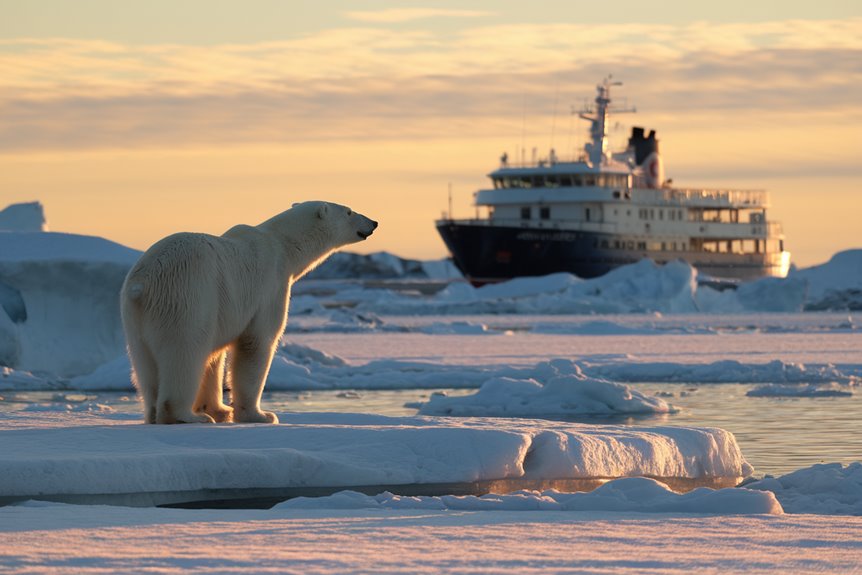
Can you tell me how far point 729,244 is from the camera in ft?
212

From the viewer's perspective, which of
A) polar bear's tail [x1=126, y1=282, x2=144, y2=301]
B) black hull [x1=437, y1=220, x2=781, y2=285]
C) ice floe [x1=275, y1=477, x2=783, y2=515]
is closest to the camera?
ice floe [x1=275, y1=477, x2=783, y2=515]

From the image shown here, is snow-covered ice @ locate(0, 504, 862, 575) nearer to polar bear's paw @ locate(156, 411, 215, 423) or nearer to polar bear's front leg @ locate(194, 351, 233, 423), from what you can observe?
polar bear's paw @ locate(156, 411, 215, 423)

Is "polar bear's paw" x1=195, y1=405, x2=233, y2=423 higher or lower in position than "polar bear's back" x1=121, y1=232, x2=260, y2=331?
lower

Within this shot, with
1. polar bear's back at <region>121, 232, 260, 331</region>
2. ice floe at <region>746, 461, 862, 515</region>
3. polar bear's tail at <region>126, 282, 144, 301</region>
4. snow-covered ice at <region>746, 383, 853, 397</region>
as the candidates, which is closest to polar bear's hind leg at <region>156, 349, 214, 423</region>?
polar bear's back at <region>121, 232, 260, 331</region>

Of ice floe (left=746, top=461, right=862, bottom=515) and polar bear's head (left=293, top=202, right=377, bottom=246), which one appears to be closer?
ice floe (left=746, top=461, right=862, bottom=515)

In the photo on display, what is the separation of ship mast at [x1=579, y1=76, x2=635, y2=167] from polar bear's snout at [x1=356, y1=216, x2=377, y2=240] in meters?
51.0

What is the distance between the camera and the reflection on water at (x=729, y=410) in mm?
8680

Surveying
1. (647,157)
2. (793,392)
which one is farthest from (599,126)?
(793,392)

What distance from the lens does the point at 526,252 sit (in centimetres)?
5700

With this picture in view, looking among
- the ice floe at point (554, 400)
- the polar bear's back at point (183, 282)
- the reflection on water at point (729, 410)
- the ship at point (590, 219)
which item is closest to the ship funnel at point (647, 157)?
the ship at point (590, 219)

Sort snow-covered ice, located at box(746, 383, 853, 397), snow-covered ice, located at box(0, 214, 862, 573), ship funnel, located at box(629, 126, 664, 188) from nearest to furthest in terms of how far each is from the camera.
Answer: snow-covered ice, located at box(0, 214, 862, 573), snow-covered ice, located at box(746, 383, 853, 397), ship funnel, located at box(629, 126, 664, 188)

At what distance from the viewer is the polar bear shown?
665cm

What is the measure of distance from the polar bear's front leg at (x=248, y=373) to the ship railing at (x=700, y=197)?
53709 mm

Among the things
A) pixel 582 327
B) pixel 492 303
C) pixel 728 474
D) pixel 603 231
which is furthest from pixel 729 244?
pixel 728 474
